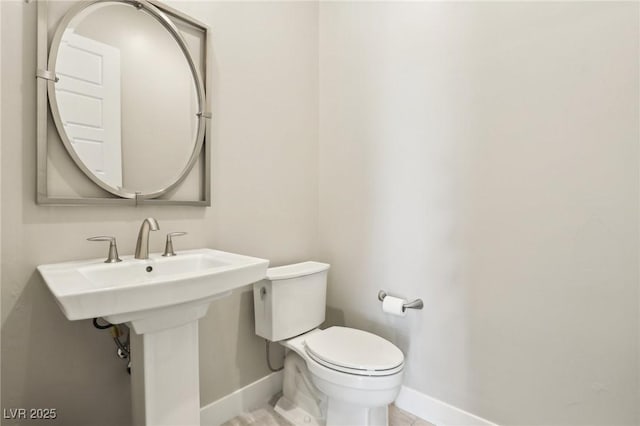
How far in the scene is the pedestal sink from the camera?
0.83 meters

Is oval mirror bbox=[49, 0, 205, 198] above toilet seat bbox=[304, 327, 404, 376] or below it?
above

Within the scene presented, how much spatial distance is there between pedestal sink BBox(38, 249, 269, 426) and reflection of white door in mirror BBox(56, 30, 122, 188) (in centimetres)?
35

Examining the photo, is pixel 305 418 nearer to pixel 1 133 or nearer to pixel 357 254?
pixel 357 254

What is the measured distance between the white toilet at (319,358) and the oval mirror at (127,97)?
71 centimetres

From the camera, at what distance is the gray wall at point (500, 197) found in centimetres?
112

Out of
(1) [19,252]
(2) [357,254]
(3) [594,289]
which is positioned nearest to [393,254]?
(2) [357,254]

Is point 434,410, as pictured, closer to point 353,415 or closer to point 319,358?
point 353,415

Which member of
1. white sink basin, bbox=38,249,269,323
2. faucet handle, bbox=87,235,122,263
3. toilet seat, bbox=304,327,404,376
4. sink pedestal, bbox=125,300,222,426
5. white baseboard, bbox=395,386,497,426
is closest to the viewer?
white sink basin, bbox=38,249,269,323

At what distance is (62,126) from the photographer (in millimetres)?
1059

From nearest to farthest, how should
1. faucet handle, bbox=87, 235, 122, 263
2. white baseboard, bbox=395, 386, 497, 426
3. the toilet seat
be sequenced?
faucet handle, bbox=87, 235, 122, 263
the toilet seat
white baseboard, bbox=395, 386, 497, 426

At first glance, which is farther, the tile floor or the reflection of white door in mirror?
the tile floor

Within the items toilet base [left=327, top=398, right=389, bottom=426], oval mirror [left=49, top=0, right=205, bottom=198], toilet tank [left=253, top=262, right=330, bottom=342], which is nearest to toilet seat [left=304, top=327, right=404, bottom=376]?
toilet tank [left=253, top=262, right=330, bottom=342]

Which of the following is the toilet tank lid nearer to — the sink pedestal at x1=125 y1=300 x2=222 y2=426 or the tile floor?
the sink pedestal at x1=125 y1=300 x2=222 y2=426

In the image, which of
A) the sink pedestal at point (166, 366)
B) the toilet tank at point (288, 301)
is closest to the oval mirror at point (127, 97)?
the sink pedestal at point (166, 366)
